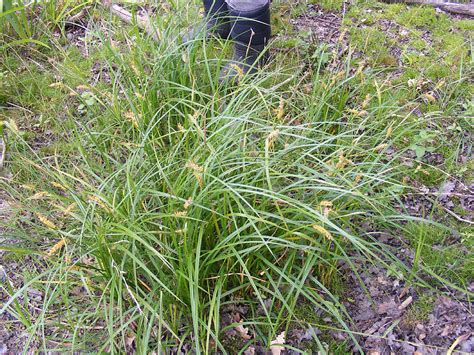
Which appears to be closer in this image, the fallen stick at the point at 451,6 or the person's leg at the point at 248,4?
the person's leg at the point at 248,4

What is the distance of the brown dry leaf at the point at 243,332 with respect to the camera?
2.02 m

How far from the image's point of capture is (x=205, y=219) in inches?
78.5

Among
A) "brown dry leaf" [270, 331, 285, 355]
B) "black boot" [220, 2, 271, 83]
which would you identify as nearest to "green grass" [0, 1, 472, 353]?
"brown dry leaf" [270, 331, 285, 355]

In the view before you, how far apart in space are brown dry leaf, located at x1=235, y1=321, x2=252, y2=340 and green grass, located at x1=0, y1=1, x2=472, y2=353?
0.03m

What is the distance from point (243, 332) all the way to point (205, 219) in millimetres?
525

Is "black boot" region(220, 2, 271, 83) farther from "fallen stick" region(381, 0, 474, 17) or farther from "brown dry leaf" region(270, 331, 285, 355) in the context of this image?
"brown dry leaf" region(270, 331, 285, 355)

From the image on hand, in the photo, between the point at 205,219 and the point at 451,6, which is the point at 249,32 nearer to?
the point at 205,219

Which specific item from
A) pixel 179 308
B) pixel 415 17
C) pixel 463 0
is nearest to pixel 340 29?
pixel 415 17

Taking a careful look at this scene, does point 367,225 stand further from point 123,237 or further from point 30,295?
point 30,295

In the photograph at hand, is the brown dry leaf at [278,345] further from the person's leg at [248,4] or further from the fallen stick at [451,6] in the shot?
the fallen stick at [451,6]

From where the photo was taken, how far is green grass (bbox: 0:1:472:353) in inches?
72.1

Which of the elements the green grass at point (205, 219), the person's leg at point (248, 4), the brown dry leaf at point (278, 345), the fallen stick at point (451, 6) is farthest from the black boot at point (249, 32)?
the brown dry leaf at point (278, 345)

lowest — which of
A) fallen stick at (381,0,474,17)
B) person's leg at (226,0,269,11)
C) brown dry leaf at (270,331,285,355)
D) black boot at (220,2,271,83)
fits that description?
brown dry leaf at (270,331,285,355)

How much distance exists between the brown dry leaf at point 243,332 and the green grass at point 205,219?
0.11 ft
